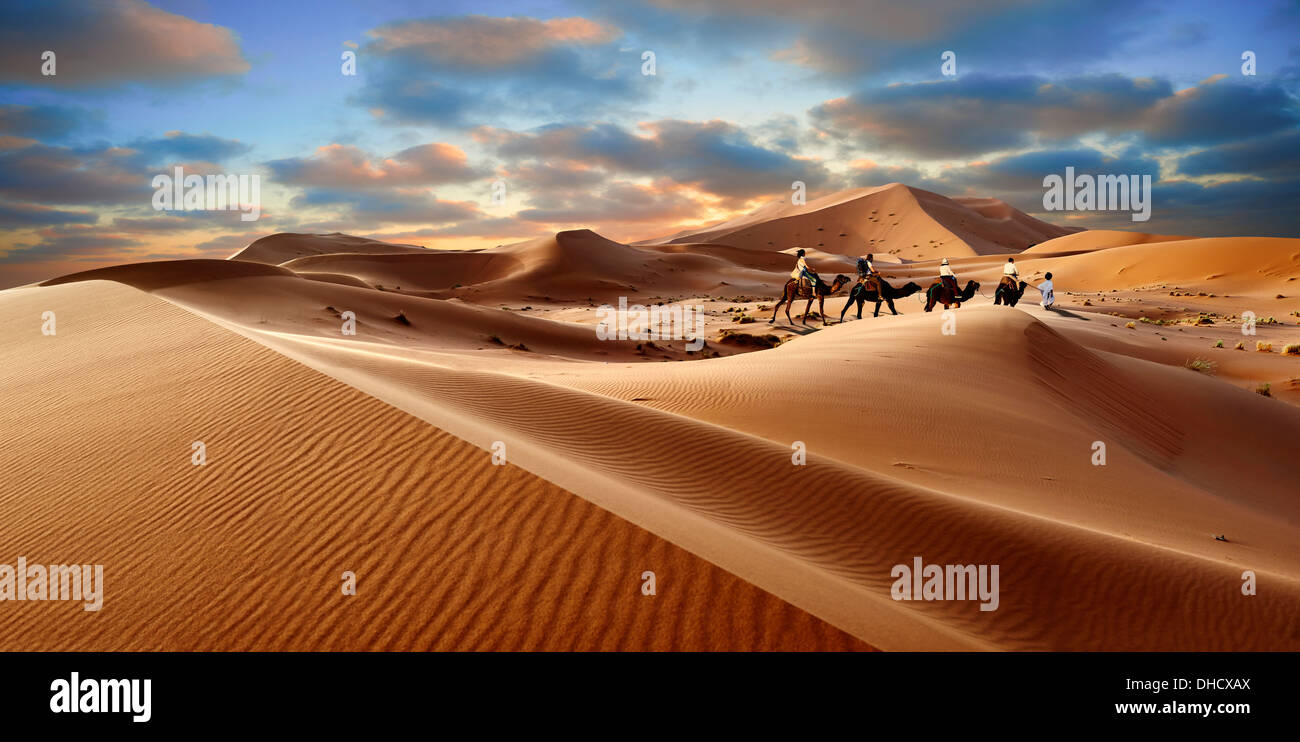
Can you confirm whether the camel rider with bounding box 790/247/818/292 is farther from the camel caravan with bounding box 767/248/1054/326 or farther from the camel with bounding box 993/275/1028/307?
the camel with bounding box 993/275/1028/307

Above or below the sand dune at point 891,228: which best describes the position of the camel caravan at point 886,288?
below

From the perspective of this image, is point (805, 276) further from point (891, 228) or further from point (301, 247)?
point (891, 228)

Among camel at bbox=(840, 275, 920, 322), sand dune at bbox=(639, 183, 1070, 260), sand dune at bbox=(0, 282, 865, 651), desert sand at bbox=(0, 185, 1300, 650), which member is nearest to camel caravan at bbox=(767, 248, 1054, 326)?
camel at bbox=(840, 275, 920, 322)

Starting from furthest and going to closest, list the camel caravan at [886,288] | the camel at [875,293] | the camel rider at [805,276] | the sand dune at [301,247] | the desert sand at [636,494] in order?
the sand dune at [301,247] < the camel rider at [805,276] < the camel at [875,293] < the camel caravan at [886,288] < the desert sand at [636,494]

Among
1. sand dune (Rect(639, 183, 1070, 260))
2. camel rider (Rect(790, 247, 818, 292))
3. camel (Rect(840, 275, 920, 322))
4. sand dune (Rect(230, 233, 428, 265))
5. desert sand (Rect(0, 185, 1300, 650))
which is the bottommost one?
desert sand (Rect(0, 185, 1300, 650))

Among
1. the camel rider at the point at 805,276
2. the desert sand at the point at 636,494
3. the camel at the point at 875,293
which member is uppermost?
the camel rider at the point at 805,276

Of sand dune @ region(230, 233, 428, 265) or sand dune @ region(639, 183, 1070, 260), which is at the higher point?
sand dune @ region(639, 183, 1070, 260)

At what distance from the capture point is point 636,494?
4.55 meters

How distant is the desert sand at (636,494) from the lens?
3244mm

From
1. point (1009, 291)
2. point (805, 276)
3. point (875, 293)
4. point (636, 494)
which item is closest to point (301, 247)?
point (805, 276)

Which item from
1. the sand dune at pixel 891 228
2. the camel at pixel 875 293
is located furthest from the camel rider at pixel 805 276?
the sand dune at pixel 891 228

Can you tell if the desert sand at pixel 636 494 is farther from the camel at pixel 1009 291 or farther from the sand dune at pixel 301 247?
the sand dune at pixel 301 247

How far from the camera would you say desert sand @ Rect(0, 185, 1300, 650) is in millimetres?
3244
